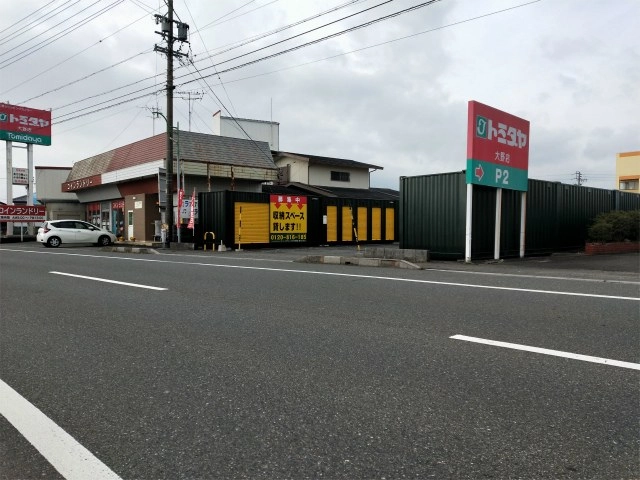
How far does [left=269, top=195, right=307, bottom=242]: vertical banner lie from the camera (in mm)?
23391

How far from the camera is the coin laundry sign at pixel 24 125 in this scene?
32.6 metres

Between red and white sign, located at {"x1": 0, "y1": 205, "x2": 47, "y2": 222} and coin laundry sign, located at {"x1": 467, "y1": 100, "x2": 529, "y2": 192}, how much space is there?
29.0 metres

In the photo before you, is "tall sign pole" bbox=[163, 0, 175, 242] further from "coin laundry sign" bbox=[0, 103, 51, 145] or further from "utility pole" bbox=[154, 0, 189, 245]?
"coin laundry sign" bbox=[0, 103, 51, 145]

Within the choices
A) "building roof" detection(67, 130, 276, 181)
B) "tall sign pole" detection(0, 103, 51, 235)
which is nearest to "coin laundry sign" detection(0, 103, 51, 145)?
"tall sign pole" detection(0, 103, 51, 235)

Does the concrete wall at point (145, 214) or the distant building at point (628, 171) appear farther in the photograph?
the distant building at point (628, 171)

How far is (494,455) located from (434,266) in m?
10.6

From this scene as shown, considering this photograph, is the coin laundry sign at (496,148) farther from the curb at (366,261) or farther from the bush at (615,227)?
the bush at (615,227)

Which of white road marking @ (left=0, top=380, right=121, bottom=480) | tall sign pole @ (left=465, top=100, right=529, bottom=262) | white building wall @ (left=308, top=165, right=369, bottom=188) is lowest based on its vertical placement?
white road marking @ (left=0, top=380, right=121, bottom=480)

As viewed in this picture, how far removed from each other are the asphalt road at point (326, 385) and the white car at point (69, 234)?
19.1m

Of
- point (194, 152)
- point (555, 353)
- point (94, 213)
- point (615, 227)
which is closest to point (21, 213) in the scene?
point (94, 213)

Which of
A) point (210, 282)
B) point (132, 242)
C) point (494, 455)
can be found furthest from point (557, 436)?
point (132, 242)

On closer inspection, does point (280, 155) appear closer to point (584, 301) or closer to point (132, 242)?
point (132, 242)

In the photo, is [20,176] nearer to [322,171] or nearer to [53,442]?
[322,171]

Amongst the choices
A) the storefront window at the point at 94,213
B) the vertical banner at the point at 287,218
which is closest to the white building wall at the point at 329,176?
the vertical banner at the point at 287,218
